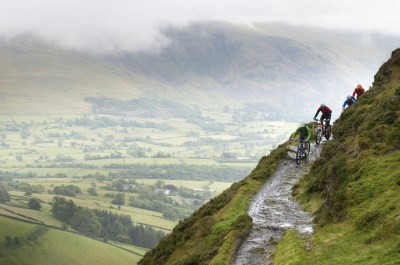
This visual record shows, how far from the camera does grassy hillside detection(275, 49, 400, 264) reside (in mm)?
20281

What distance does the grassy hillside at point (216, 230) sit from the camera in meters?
28.3

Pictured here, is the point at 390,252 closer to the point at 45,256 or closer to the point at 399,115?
the point at 399,115

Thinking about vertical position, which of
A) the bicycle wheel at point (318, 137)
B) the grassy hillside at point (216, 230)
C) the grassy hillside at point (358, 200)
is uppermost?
the bicycle wheel at point (318, 137)

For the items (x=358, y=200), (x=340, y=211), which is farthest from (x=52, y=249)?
(x=358, y=200)

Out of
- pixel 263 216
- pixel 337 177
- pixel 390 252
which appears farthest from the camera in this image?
pixel 263 216

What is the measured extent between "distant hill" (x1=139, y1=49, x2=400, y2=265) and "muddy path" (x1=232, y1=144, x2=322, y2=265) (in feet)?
1.86

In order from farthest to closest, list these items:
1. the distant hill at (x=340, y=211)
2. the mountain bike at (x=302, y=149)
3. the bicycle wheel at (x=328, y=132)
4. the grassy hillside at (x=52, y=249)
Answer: the grassy hillside at (x=52, y=249), the bicycle wheel at (x=328, y=132), the mountain bike at (x=302, y=149), the distant hill at (x=340, y=211)

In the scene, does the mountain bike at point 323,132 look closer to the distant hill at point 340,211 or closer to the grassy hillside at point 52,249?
the distant hill at point 340,211

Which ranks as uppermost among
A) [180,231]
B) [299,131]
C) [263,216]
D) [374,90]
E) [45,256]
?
[374,90]

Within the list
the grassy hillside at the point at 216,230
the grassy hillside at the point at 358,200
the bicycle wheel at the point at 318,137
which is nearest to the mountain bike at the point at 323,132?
the bicycle wheel at the point at 318,137

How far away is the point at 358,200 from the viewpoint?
2464 centimetres

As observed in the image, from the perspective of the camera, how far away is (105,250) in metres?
162

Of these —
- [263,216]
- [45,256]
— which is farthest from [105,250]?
[263,216]

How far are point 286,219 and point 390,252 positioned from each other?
12180mm
